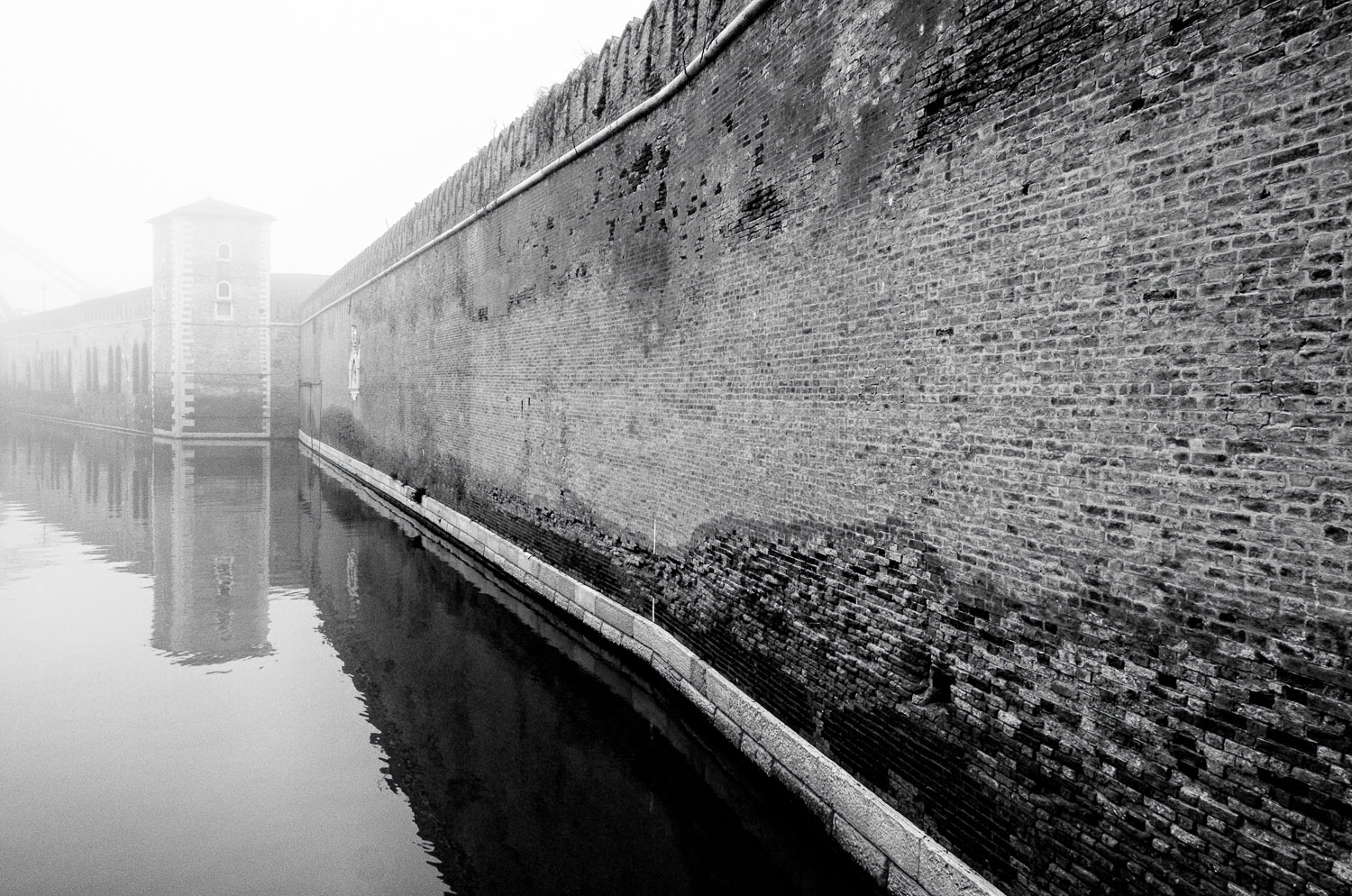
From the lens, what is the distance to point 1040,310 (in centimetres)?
364

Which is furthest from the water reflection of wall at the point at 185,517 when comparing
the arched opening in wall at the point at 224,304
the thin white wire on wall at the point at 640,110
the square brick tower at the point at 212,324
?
the arched opening in wall at the point at 224,304

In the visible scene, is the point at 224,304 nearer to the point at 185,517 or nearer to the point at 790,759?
the point at 185,517

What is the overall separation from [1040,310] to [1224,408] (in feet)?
2.97

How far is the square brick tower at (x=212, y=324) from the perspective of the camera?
1358 inches

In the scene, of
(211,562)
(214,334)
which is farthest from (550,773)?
(214,334)

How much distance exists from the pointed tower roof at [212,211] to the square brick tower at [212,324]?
37 mm

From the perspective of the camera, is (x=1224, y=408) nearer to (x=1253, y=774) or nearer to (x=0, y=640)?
(x=1253, y=774)

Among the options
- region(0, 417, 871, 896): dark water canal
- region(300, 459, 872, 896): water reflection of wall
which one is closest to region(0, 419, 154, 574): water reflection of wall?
region(0, 417, 871, 896): dark water canal

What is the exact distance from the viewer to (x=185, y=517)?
1559 centimetres

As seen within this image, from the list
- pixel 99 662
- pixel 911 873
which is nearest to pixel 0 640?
pixel 99 662

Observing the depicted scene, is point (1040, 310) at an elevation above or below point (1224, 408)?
above

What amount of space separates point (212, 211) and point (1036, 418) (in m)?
38.3

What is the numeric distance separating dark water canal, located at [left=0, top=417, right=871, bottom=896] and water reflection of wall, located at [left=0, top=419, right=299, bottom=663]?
93 millimetres

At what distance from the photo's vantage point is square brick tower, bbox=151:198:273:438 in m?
34.5
